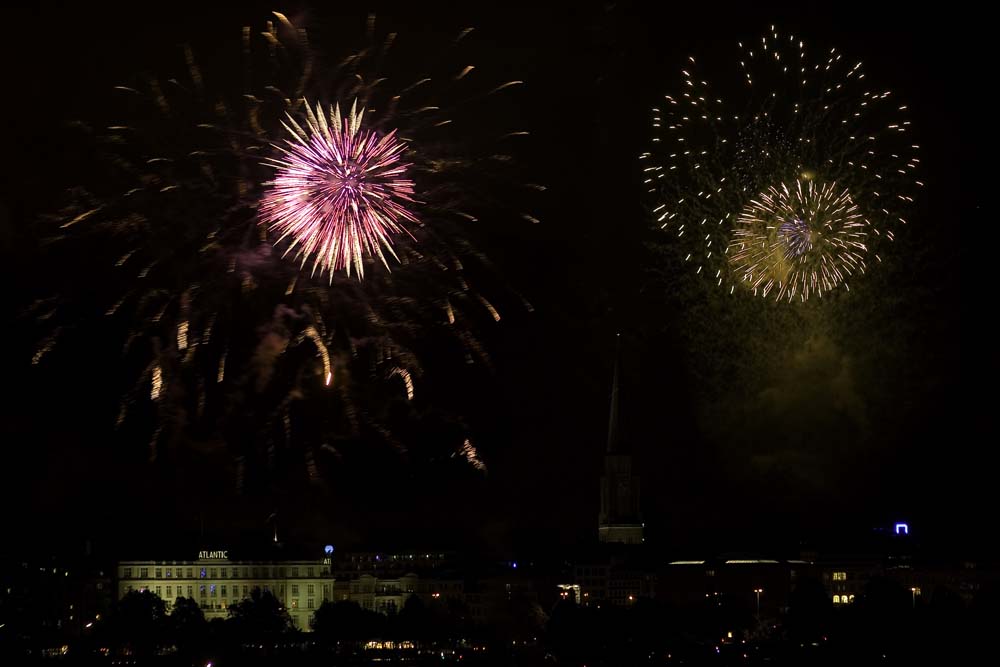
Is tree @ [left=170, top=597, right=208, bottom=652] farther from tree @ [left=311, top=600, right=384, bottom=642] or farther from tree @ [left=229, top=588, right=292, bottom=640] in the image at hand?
tree @ [left=311, top=600, right=384, bottom=642]

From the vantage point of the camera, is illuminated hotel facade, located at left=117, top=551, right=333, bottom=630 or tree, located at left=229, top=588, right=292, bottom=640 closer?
tree, located at left=229, top=588, right=292, bottom=640

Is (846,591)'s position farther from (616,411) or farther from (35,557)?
(35,557)

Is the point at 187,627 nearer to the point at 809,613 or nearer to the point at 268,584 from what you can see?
the point at 268,584

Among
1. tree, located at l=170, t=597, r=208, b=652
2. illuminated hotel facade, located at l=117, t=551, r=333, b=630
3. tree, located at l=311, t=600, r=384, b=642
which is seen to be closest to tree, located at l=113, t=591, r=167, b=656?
tree, located at l=170, t=597, r=208, b=652

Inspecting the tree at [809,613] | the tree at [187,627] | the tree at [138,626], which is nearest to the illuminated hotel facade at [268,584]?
the tree at [187,627]

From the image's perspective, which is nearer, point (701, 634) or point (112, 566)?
point (701, 634)

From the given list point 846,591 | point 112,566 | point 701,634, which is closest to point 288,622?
point 112,566

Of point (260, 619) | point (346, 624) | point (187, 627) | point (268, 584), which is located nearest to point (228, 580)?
point (268, 584)
